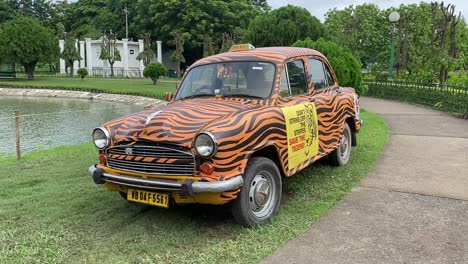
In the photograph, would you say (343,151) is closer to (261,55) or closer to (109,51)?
(261,55)

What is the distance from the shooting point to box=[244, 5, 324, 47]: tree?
19844mm

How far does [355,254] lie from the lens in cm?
383

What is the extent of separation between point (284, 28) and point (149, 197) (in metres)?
16.8

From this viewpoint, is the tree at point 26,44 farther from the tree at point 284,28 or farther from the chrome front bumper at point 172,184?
the chrome front bumper at point 172,184

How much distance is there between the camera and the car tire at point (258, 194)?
4223 millimetres

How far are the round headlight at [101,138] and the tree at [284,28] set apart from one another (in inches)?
632

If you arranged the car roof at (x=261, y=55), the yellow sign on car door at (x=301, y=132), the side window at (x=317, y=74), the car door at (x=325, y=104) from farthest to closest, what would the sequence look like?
the side window at (x=317, y=74)
the car door at (x=325, y=104)
the car roof at (x=261, y=55)
the yellow sign on car door at (x=301, y=132)

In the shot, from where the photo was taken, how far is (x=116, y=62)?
55875mm

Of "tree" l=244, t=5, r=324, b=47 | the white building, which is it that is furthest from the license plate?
the white building

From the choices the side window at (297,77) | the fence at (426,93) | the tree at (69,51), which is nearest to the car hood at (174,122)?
the side window at (297,77)

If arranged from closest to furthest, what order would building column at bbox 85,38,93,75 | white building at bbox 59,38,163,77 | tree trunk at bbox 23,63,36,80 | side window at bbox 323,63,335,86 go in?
side window at bbox 323,63,335,86 → tree trunk at bbox 23,63,36,80 → building column at bbox 85,38,93,75 → white building at bbox 59,38,163,77

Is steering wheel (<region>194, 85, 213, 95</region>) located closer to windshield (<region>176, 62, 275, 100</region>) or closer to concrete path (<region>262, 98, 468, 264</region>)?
windshield (<region>176, 62, 275, 100</region>)

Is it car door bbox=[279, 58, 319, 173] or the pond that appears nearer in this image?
car door bbox=[279, 58, 319, 173]

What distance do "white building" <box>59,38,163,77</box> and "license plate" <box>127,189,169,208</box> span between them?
52.1 m
